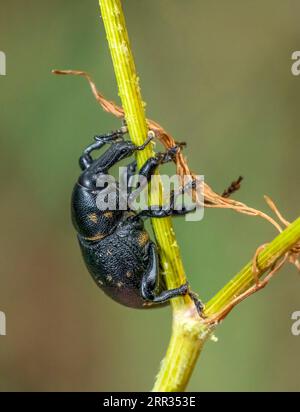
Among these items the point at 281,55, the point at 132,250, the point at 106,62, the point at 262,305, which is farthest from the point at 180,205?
the point at 281,55

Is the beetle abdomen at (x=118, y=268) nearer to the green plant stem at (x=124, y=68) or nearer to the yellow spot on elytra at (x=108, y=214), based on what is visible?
the yellow spot on elytra at (x=108, y=214)

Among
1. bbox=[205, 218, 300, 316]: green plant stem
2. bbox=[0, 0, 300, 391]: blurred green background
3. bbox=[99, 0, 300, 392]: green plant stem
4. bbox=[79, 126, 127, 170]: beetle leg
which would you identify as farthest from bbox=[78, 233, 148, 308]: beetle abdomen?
bbox=[0, 0, 300, 391]: blurred green background

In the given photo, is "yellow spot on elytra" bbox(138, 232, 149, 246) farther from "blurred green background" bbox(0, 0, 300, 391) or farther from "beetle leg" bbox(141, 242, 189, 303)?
"blurred green background" bbox(0, 0, 300, 391)

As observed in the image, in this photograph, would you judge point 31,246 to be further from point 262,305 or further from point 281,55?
point 281,55

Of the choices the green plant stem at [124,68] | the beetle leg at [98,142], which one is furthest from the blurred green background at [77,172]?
the green plant stem at [124,68]

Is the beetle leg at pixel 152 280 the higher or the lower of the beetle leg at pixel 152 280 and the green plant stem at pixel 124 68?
the lower
